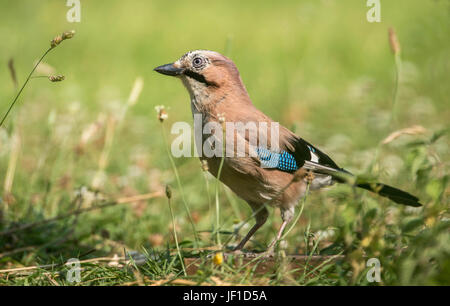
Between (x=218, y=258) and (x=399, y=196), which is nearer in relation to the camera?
(x=218, y=258)

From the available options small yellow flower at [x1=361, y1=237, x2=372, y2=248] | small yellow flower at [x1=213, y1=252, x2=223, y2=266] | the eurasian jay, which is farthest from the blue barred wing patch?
small yellow flower at [x1=361, y1=237, x2=372, y2=248]

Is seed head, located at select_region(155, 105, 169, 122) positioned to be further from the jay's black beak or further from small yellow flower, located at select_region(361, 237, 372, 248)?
small yellow flower, located at select_region(361, 237, 372, 248)

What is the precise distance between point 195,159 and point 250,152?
2281 mm

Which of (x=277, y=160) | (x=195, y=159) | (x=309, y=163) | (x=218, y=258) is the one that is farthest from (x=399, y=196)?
(x=195, y=159)

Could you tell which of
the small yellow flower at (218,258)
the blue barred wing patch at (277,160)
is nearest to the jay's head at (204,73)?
the blue barred wing patch at (277,160)

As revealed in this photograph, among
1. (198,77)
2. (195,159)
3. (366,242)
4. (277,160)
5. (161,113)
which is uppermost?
(198,77)

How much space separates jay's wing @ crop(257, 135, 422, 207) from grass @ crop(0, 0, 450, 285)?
0.11m

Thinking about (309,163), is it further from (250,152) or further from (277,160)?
(250,152)

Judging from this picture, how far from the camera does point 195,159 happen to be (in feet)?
18.4

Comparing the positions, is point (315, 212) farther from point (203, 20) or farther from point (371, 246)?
point (203, 20)

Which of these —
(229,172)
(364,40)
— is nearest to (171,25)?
(364,40)

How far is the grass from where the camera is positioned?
2.71 m

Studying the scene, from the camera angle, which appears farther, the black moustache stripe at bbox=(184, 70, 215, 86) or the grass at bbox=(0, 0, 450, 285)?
the black moustache stripe at bbox=(184, 70, 215, 86)

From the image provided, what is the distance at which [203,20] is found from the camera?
10.1m
